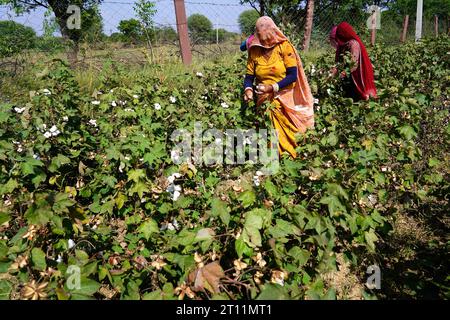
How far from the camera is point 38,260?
1.26 meters

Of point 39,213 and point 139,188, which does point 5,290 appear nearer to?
point 39,213

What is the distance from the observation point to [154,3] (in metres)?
5.42

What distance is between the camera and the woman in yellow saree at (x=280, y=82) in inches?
136

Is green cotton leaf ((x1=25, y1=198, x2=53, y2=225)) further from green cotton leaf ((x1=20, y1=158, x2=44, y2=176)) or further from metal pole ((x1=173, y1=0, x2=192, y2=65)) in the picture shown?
metal pole ((x1=173, y1=0, x2=192, y2=65))

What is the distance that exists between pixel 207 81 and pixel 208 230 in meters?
2.83

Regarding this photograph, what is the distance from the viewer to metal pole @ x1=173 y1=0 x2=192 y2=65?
5895mm

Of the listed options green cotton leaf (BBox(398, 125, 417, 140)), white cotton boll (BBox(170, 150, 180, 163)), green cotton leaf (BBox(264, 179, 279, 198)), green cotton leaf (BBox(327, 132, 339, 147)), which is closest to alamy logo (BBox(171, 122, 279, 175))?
white cotton boll (BBox(170, 150, 180, 163))

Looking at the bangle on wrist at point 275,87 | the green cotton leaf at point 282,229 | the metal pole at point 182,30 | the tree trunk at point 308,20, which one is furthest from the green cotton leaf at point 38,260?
the tree trunk at point 308,20

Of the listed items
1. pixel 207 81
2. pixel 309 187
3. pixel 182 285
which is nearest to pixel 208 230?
pixel 182 285

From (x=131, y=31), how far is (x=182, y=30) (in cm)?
78

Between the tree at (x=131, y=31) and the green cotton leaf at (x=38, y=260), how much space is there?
16.0 ft

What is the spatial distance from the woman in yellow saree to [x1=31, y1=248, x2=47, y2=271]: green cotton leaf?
97.6 inches

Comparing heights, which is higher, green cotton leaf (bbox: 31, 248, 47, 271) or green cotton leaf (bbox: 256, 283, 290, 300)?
green cotton leaf (bbox: 31, 248, 47, 271)
